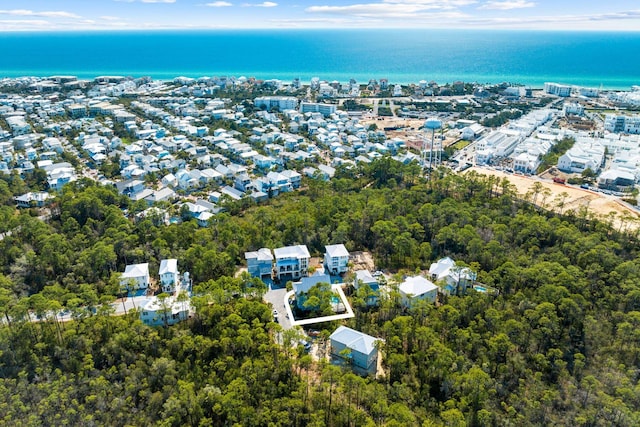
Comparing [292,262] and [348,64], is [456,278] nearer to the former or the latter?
[292,262]

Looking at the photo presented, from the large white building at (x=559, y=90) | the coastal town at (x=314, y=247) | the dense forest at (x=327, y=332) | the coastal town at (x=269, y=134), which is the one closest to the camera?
the dense forest at (x=327, y=332)

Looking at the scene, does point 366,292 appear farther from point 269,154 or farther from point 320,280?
point 269,154

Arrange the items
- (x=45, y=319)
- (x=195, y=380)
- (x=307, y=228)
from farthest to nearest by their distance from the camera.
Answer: (x=307, y=228) < (x=45, y=319) < (x=195, y=380)

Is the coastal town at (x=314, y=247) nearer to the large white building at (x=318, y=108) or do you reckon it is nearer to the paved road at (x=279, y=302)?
the paved road at (x=279, y=302)

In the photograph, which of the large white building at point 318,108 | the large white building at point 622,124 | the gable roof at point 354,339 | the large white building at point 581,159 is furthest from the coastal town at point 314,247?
the large white building at point 318,108

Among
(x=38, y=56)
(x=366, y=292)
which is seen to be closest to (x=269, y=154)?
(x=366, y=292)

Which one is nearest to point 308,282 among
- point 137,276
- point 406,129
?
point 137,276
